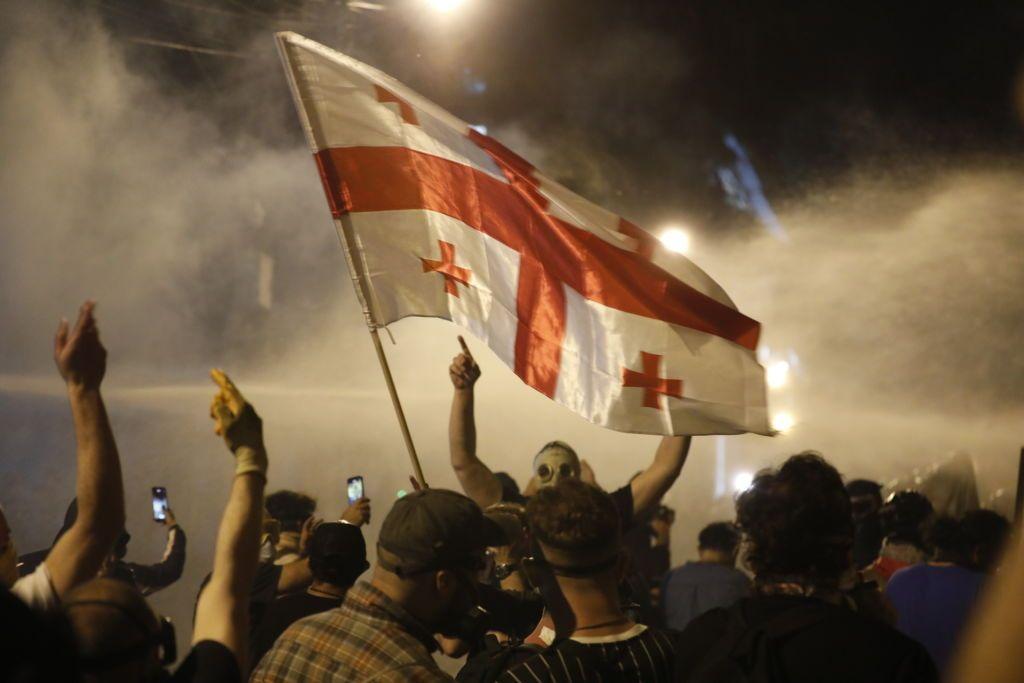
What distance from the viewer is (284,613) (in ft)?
10.1

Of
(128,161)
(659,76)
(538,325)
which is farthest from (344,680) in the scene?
(659,76)

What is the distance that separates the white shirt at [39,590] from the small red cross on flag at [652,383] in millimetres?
1816

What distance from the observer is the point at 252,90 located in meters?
7.95

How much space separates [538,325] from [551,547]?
134 cm

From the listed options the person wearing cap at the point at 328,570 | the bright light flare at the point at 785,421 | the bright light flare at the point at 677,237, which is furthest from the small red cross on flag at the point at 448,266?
the bright light flare at the point at 677,237

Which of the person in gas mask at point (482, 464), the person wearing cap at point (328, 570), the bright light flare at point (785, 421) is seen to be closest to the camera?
the person wearing cap at point (328, 570)

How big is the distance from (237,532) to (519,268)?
1826 millimetres

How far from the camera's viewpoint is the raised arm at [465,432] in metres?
3.58

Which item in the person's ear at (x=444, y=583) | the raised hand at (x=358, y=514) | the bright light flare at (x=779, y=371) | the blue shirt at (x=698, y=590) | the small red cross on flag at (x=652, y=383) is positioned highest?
the bright light flare at (x=779, y=371)

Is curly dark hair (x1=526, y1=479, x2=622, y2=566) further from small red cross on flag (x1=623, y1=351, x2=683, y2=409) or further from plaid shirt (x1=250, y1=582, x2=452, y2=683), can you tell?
small red cross on flag (x1=623, y1=351, x2=683, y2=409)

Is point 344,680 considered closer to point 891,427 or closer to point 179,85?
point 179,85

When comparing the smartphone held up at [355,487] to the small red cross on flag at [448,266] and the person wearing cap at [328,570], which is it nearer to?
the small red cross on flag at [448,266]

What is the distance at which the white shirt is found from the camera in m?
1.87

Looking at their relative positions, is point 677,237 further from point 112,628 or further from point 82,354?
point 112,628
